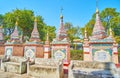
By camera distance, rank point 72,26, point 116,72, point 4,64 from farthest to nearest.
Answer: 1. point 72,26
2. point 4,64
3. point 116,72

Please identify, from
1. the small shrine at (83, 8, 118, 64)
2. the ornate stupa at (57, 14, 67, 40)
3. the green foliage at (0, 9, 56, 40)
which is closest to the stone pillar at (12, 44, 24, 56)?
the ornate stupa at (57, 14, 67, 40)

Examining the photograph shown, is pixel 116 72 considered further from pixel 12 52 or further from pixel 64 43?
pixel 12 52

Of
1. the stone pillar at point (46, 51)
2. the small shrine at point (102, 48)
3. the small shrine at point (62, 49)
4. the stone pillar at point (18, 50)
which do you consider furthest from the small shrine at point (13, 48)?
the small shrine at point (102, 48)

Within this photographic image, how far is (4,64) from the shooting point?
1322cm

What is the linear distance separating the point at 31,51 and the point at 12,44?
3.56 metres

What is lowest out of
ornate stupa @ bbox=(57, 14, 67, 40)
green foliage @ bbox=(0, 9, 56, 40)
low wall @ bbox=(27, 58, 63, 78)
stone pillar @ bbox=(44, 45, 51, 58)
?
low wall @ bbox=(27, 58, 63, 78)

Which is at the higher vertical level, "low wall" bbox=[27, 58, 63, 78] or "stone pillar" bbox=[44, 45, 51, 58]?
"stone pillar" bbox=[44, 45, 51, 58]

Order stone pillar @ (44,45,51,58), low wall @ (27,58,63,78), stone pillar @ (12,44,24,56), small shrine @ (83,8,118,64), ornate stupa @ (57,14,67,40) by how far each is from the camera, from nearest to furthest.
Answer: low wall @ (27,58,63,78) < small shrine @ (83,8,118,64) < ornate stupa @ (57,14,67,40) < stone pillar @ (12,44,24,56) < stone pillar @ (44,45,51,58)

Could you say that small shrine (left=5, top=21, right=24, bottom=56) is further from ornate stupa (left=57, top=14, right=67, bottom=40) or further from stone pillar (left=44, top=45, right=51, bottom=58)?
ornate stupa (left=57, top=14, right=67, bottom=40)

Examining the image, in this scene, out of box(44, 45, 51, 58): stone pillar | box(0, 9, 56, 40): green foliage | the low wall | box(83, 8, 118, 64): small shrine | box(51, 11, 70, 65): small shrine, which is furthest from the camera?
box(0, 9, 56, 40): green foliage

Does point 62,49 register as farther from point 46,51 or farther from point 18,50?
point 18,50

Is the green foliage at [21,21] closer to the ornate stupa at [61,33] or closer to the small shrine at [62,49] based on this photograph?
the ornate stupa at [61,33]

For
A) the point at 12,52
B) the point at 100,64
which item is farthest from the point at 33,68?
the point at 12,52

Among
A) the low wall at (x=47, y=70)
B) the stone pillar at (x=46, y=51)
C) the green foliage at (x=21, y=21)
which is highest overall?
the green foliage at (x=21, y=21)
